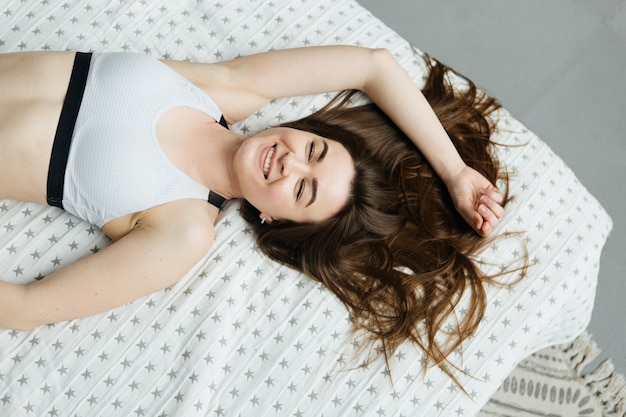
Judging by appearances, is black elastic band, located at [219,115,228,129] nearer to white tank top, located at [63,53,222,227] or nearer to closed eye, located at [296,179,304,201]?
white tank top, located at [63,53,222,227]

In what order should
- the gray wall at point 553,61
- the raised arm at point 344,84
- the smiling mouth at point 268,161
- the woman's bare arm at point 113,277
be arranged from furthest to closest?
the gray wall at point 553,61 < the raised arm at point 344,84 < the smiling mouth at point 268,161 < the woman's bare arm at point 113,277

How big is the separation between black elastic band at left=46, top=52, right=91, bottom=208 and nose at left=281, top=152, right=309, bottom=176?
485 millimetres

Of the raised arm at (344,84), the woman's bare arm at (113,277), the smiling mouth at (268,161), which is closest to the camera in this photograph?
the woman's bare arm at (113,277)

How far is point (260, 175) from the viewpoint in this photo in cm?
133

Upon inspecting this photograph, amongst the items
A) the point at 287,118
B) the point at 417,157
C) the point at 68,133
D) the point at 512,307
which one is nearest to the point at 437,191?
the point at 417,157

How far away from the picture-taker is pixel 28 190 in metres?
1.35

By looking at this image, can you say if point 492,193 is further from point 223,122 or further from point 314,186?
point 223,122

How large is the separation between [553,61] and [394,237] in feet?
3.75

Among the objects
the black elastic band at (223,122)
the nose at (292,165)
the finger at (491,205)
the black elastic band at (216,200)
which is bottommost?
the black elastic band at (216,200)

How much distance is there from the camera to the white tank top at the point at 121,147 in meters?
1.32

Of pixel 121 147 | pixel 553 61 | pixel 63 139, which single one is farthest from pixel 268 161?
pixel 553 61

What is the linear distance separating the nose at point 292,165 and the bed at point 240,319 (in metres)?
0.21

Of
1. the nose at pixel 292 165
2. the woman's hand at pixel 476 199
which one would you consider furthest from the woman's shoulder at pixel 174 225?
the woman's hand at pixel 476 199

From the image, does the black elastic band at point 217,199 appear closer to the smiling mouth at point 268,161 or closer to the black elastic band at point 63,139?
the smiling mouth at point 268,161
